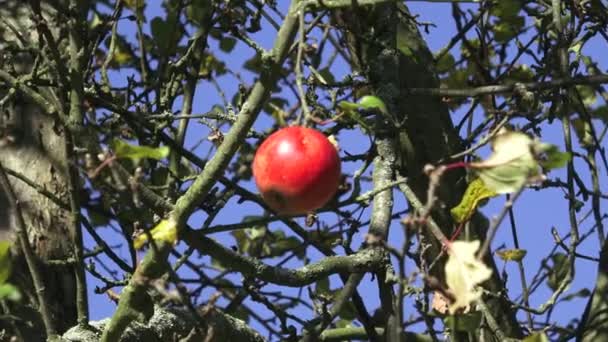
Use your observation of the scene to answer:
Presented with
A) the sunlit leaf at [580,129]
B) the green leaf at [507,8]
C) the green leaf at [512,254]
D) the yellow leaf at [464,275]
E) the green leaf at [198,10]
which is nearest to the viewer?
the yellow leaf at [464,275]

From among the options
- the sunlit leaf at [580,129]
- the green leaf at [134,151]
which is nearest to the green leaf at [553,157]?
the green leaf at [134,151]

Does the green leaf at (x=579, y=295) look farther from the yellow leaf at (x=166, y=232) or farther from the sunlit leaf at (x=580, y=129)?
the yellow leaf at (x=166, y=232)

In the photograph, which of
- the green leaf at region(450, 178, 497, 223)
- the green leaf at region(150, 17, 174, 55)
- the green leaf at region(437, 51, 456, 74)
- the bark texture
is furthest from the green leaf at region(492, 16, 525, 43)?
the green leaf at region(450, 178, 497, 223)

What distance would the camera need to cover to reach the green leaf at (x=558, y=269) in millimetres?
2926

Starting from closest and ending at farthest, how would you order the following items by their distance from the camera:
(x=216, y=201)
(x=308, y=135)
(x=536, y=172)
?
(x=536, y=172), (x=308, y=135), (x=216, y=201)

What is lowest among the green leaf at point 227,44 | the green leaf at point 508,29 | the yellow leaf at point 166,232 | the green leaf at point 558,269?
the yellow leaf at point 166,232

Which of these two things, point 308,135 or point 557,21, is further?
point 557,21

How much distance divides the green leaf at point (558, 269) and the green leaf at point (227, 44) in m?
1.51

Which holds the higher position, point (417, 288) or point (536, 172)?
point (417, 288)

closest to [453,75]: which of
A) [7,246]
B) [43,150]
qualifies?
[43,150]

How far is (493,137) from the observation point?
61.6 inches

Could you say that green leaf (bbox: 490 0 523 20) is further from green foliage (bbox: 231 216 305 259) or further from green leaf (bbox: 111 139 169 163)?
green leaf (bbox: 111 139 169 163)

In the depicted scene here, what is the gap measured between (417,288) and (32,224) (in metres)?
1.34

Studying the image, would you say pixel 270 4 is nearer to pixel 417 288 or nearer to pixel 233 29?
pixel 233 29
